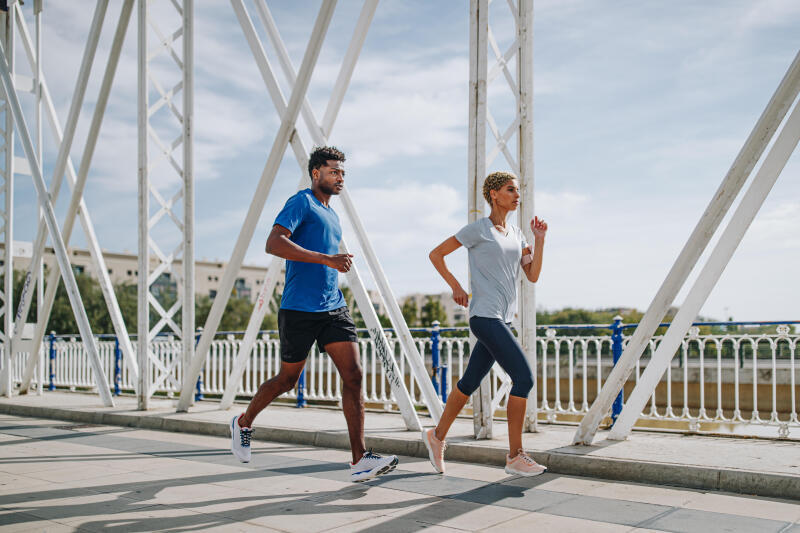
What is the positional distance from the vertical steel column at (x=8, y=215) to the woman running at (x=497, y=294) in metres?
10.6

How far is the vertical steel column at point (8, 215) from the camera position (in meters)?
13.2

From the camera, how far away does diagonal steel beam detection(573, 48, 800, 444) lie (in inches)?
206

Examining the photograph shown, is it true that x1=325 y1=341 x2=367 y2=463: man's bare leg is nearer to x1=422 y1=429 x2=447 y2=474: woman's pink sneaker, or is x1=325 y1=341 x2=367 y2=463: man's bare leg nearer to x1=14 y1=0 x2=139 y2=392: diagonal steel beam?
x1=422 y1=429 x2=447 y2=474: woman's pink sneaker

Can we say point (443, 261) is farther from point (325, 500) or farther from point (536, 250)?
point (325, 500)

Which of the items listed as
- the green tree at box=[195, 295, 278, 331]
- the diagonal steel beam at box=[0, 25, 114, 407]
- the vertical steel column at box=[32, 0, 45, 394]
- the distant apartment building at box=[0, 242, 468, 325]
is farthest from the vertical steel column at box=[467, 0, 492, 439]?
the distant apartment building at box=[0, 242, 468, 325]

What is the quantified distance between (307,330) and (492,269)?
1.37 meters

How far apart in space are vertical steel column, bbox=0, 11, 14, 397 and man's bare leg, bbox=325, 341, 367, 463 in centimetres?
1017

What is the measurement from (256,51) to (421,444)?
5.03m

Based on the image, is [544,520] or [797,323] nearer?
[544,520]

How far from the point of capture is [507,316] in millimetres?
5148

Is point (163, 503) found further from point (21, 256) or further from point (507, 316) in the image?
point (21, 256)

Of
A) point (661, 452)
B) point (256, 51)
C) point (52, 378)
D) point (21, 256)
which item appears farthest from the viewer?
point (52, 378)

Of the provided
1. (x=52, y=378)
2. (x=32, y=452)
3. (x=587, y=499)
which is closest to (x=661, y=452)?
(x=587, y=499)

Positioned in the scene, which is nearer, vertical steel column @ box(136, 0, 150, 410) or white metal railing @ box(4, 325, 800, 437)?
white metal railing @ box(4, 325, 800, 437)
